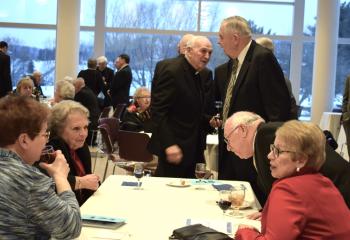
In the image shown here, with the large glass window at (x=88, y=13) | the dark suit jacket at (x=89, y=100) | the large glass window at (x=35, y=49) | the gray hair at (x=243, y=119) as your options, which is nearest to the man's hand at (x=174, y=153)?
the gray hair at (x=243, y=119)

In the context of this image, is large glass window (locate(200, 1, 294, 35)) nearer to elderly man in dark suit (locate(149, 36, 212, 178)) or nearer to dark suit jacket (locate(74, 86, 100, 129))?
dark suit jacket (locate(74, 86, 100, 129))

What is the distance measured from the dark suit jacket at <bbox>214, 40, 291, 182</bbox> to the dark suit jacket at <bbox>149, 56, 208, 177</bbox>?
1.36 ft

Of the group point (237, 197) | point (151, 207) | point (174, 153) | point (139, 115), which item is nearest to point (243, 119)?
point (237, 197)

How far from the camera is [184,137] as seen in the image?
170 inches

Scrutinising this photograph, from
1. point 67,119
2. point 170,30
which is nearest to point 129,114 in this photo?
point 67,119

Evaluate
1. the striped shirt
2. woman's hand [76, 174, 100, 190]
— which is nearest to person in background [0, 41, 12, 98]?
woman's hand [76, 174, 100, 190]

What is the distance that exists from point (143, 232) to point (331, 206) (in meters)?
0.81

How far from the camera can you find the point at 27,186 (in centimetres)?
187

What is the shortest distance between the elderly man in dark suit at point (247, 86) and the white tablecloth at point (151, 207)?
0.51 m

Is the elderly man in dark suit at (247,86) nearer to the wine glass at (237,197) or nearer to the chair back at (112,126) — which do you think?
the wine glass at (237,197)

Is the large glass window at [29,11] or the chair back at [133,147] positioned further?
the large glass window at [29,11]

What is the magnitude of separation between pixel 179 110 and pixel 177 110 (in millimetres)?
16

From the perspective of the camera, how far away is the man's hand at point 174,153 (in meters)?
4.19

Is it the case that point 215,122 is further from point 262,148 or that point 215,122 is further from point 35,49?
point 35,49
